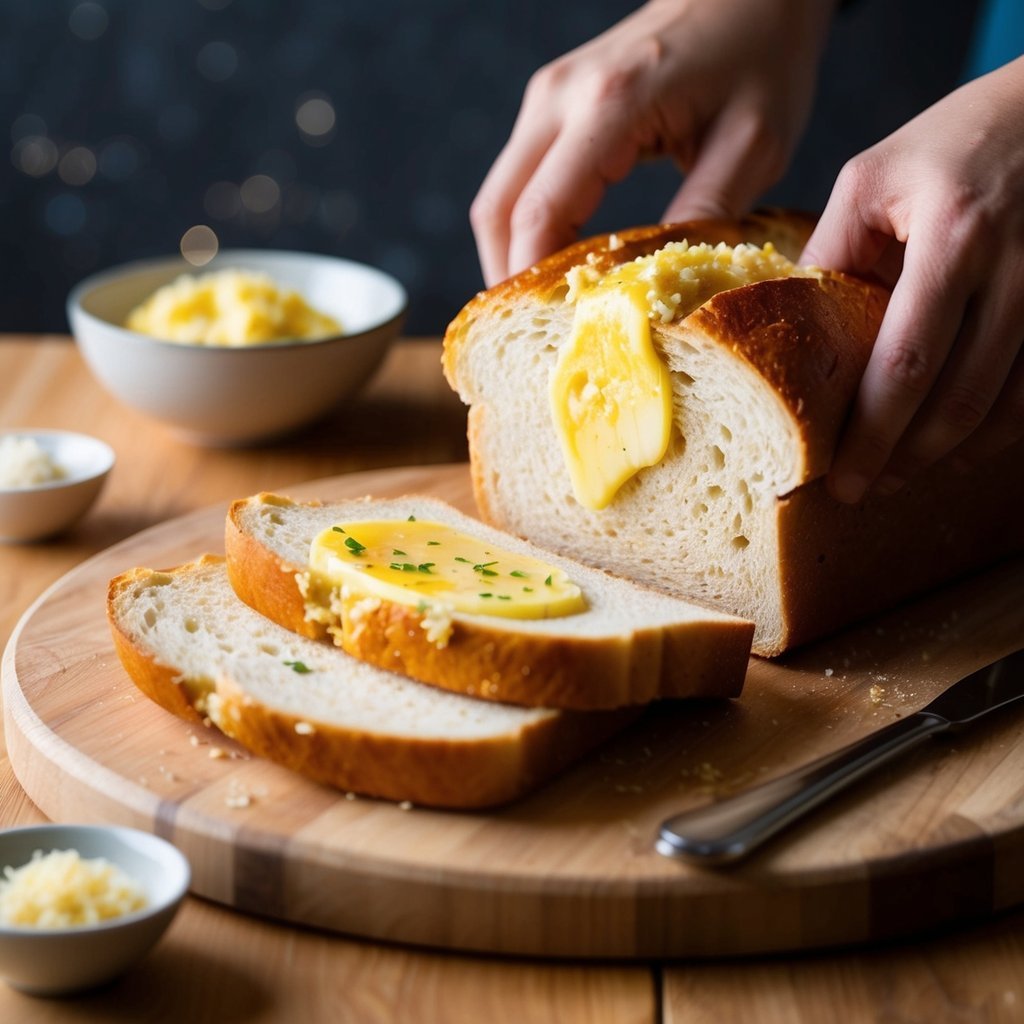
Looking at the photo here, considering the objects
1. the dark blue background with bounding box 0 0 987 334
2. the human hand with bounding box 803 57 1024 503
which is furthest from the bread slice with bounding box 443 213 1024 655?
the dark blue background with bounding box 0 0 987 334

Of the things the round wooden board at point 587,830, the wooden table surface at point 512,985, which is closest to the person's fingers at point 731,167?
the round wooden board at point 587,830

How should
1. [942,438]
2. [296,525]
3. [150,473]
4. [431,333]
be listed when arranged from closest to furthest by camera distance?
[942,438] < [296,525] < [150,473] < [431,333]

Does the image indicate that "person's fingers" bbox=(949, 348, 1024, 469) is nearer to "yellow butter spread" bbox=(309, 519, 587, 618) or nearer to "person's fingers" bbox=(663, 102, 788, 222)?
"yellow butter spread" bbox=(309, 519, 587, 618)

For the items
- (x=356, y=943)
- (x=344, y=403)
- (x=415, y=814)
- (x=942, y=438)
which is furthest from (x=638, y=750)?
(x=344, y=403)

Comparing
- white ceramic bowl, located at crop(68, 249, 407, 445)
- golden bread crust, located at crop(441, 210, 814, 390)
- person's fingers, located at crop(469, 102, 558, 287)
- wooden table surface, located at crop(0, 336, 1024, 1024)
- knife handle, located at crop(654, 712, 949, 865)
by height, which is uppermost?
person's fingers, located at crop(469, 102, 558, 287)

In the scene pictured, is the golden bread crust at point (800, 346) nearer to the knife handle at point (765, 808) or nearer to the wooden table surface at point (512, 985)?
the knife handle at point (765, 808)

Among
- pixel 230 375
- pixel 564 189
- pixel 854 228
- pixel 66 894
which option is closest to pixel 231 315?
pixel 230 375

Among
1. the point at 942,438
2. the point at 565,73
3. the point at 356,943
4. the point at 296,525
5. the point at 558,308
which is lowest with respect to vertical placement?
the point at 356,943

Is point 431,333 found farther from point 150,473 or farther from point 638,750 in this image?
point 638,750
